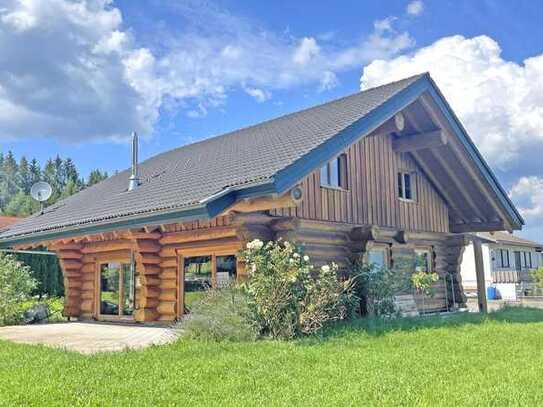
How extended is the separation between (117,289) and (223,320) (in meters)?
6.73

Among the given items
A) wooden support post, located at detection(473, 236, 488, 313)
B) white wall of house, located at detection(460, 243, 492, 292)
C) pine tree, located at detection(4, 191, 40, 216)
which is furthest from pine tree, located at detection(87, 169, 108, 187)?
wooden support post, located at detection(473, 236, 488, 313)

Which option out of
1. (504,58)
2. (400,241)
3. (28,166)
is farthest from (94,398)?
(28,166)

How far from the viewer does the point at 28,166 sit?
89.0m

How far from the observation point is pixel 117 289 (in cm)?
1512

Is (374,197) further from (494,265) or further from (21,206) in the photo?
(21,206)

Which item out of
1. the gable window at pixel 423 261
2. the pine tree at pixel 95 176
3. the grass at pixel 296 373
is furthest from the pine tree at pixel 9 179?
the grass at pixel 296 373

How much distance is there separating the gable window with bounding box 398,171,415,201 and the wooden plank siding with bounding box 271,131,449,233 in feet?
0.49

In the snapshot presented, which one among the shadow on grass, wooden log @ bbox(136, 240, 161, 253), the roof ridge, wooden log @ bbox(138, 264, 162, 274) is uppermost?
the roof ridge

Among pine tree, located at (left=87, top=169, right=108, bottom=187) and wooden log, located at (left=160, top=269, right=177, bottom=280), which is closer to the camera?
wooden log, located at (left=160, top=269, right=177, bottom=280)

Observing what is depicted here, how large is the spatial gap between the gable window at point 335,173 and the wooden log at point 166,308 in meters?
4.66

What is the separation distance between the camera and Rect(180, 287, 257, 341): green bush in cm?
917

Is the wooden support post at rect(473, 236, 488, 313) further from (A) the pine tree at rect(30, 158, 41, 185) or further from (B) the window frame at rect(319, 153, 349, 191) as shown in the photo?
(A) the pine tree at rect(30, 158, 41, 185)

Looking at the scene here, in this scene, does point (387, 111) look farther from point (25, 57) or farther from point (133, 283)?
point (25, 57)

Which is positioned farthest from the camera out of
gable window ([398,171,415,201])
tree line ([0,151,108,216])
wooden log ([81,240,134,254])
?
tree line ([0,151,108,216])
